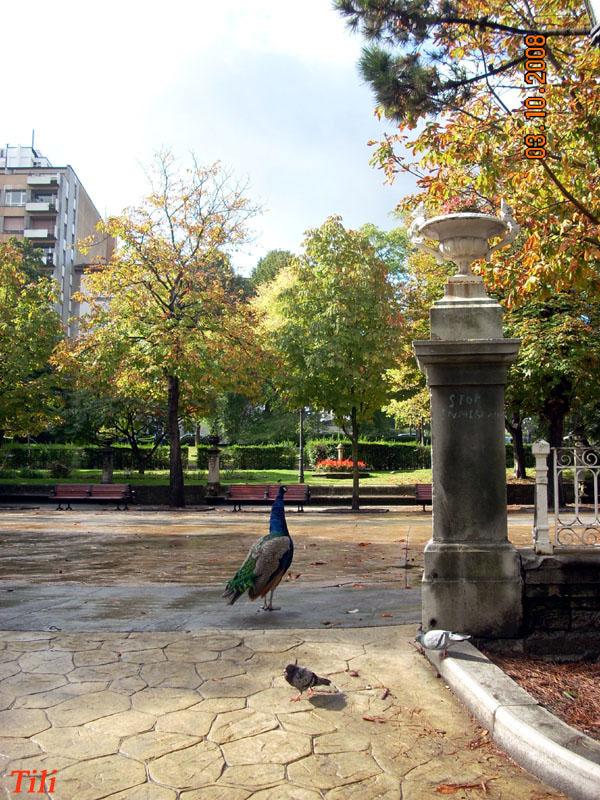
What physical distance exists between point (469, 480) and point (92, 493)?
18.4 meters

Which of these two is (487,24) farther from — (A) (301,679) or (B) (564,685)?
(A) (301,679)

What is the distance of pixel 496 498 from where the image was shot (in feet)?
16.4

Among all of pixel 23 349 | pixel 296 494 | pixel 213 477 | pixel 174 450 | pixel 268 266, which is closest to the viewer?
pixel 296 494

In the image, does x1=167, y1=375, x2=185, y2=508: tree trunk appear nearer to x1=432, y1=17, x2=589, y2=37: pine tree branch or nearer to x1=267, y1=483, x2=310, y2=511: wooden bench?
x1=267, y1=483, x2=310, y2=511: wooden bench

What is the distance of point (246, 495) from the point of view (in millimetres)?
20516

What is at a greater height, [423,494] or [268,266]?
[268,266]

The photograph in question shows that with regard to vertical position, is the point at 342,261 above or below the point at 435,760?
above

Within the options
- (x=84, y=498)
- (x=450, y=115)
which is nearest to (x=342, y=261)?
(x=84, y=498)

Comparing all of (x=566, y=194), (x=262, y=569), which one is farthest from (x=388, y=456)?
(x=262, y=569)

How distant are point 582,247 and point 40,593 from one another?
6.84 m

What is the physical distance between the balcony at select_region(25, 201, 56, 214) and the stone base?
58.4 meters

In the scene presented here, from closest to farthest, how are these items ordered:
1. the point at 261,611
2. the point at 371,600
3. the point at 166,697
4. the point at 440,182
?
1. the point at 166,697
2. the point at 261,611
3. the point at 371,600
4. the point at 440,182

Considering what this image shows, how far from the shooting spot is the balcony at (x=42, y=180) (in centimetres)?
5681

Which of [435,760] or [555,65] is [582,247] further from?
[435,760]
